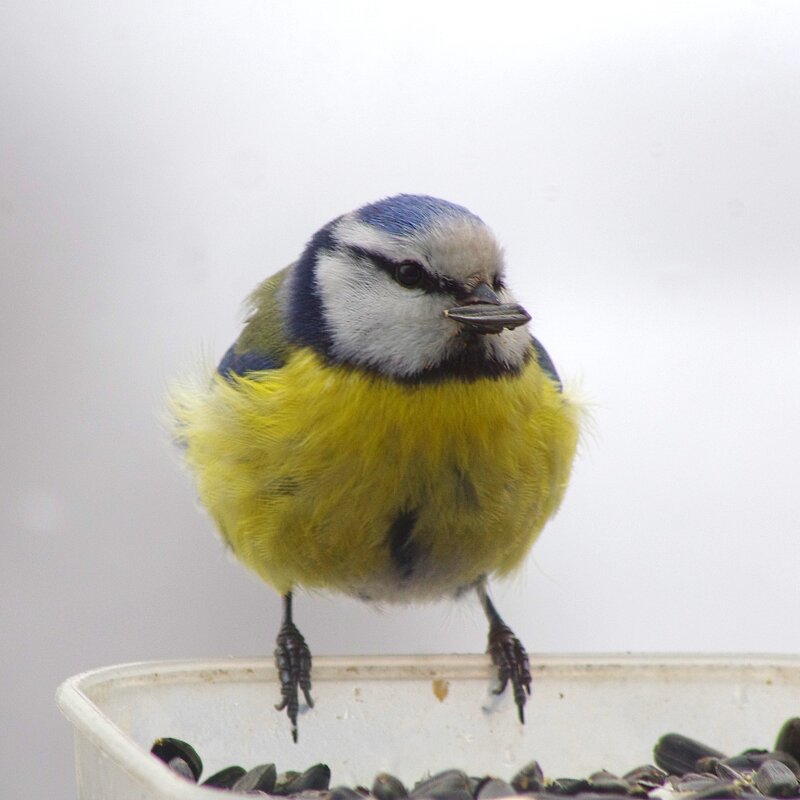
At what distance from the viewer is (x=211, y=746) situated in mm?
1599

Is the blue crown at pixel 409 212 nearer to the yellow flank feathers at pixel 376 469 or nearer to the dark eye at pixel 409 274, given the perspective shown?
the dark eye at pixel 409 274

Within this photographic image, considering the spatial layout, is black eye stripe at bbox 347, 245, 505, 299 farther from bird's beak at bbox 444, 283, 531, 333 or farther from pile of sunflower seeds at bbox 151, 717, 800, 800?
pile of sunflower seeds at bbox 151, 717, 800, 800

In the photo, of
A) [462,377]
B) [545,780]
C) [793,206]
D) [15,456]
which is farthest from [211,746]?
[793,206]

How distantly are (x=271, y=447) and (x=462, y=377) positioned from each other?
28cm

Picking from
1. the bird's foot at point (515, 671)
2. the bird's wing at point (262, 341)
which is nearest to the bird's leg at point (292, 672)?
the bird's foot at point (515, 671)

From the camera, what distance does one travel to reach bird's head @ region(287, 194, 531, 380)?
169 centimetres

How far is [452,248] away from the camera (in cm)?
168

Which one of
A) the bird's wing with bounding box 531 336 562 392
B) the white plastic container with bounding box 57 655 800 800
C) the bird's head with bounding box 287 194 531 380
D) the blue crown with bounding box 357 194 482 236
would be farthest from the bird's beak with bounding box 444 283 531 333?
the white plastic container with bounding box 57 655 800 800

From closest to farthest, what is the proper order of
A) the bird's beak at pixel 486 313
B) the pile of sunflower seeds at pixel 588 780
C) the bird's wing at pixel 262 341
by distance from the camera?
the pile of sunflower seeds at pixel 588 780
the bird's beak at pixel 486 313
the bird's wing at pixel 262 341

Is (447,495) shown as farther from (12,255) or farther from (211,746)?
(12,255)

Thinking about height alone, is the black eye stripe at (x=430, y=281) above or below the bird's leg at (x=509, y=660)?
above

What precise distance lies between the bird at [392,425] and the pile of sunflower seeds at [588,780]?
0.12m

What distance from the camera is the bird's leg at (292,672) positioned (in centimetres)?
172

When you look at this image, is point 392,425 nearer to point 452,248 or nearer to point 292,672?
point 452,248
